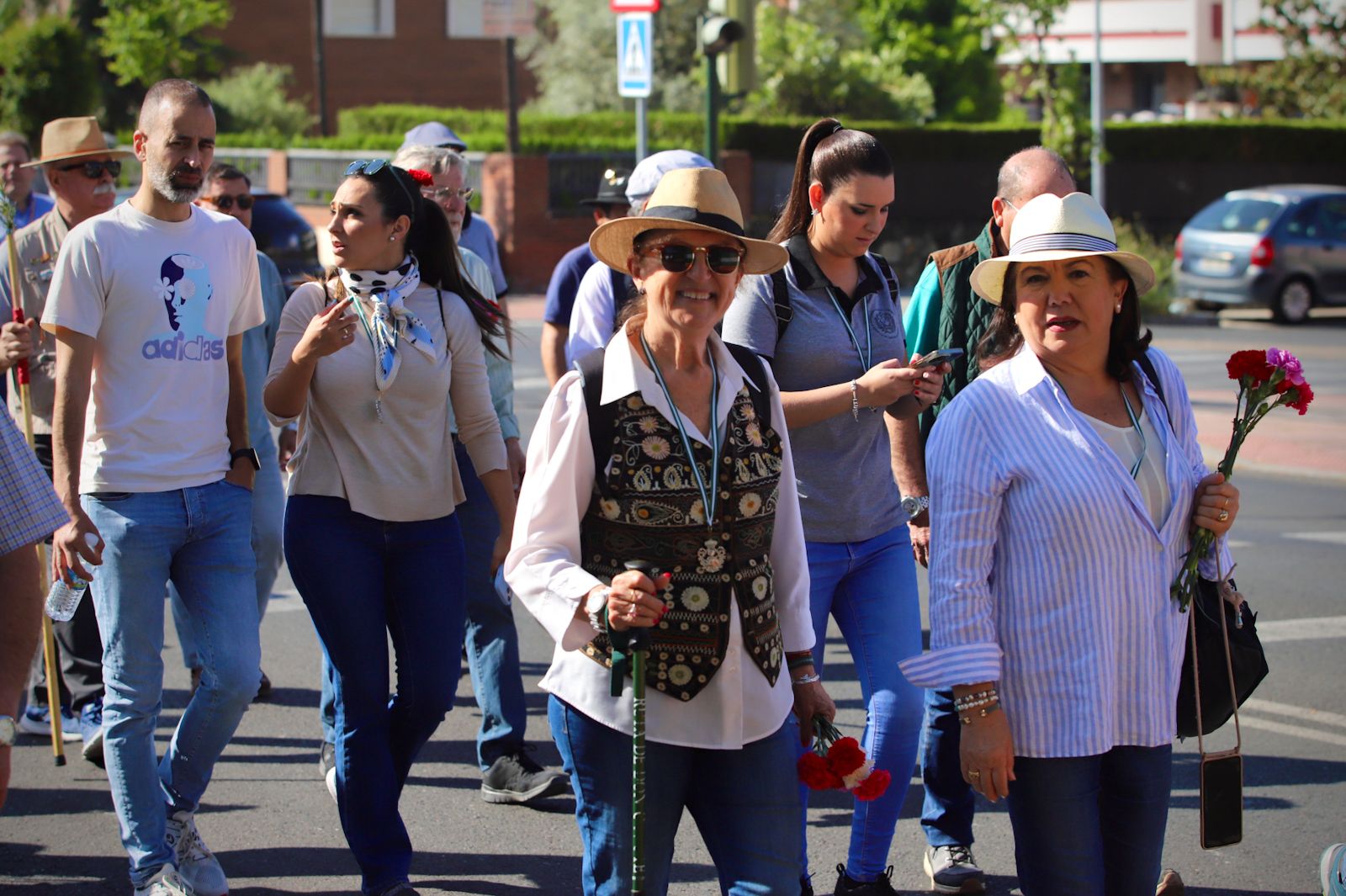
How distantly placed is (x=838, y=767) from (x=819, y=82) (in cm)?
2956

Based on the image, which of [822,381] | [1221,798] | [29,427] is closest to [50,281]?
[29,427]

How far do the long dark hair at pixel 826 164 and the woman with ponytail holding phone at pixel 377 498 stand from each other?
98cm

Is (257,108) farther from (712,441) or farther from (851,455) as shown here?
(712,441)

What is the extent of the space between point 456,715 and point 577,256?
74.6 inches

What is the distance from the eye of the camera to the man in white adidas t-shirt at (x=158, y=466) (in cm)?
431

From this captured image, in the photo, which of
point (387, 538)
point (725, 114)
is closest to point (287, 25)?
point (725, 114)

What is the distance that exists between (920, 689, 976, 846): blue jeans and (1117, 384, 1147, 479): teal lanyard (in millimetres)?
1483

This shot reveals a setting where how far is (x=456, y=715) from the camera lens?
6500mm

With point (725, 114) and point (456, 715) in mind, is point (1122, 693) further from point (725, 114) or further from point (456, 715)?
point (725, 114)

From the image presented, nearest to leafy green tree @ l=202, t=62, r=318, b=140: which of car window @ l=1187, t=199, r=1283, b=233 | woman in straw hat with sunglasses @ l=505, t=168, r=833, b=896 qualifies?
car window @ l=1187, t=199, r=1283, b=233

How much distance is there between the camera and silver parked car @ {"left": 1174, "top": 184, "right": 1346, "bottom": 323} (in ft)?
72.7

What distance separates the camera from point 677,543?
3217 mm

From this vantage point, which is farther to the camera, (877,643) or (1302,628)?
(1302,628)

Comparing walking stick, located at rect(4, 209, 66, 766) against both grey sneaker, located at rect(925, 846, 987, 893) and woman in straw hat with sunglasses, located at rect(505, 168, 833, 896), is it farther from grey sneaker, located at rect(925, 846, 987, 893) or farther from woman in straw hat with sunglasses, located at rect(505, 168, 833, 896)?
grey sneaker, located at rect(925, 846, 987, 893)
